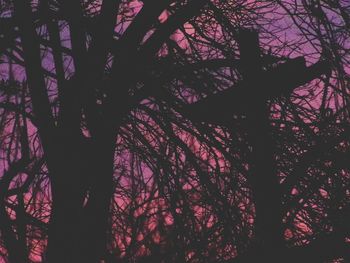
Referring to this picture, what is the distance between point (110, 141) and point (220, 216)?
53.8 inches

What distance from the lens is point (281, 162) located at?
5.51 meters

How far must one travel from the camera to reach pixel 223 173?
19.1 ft

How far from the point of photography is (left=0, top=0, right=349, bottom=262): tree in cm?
458

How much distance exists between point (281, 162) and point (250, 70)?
1012 mm

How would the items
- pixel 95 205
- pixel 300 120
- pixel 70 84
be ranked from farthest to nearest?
1. pixel 300 120
2. pixel 70 84
3. pixel 95 205

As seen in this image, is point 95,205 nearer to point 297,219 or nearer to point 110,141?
point 110,141

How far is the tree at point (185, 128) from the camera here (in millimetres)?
4582

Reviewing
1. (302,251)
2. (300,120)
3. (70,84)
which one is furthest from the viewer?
(300,120)

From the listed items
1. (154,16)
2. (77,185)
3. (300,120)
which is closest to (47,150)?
(77,185)

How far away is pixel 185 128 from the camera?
215 inches

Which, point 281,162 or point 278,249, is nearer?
point 278,249

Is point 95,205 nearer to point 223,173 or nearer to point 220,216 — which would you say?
point 220,216

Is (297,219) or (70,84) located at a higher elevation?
(70,84)

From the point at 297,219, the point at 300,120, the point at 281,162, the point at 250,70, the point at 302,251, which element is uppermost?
the point at 250,70
